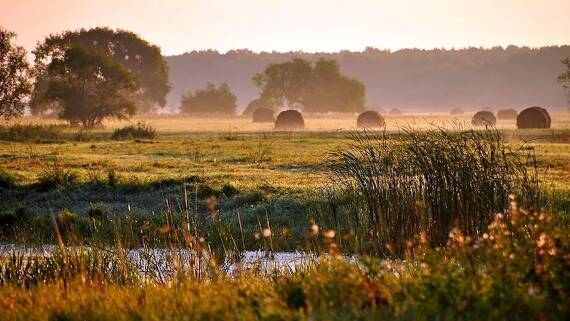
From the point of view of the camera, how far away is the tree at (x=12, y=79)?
46812mm

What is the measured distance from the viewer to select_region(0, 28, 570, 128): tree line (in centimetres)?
4934

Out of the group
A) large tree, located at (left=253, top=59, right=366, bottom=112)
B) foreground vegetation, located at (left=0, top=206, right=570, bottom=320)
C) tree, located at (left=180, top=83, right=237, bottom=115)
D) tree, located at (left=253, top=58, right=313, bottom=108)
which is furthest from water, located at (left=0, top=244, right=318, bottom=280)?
tree, located at (left=180, top=83, right=237, bottom=115)

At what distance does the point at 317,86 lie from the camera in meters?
112

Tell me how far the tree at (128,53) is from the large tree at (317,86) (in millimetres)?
16823

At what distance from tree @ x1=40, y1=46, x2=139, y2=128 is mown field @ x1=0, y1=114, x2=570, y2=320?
29.4 meters

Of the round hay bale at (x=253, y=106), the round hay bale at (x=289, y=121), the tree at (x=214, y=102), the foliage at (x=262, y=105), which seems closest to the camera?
the round hay bale at (x=289, y=121)

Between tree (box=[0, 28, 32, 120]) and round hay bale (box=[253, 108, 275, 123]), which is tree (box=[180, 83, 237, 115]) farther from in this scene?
Answer: tree (box=[0, 28, 32, 120])

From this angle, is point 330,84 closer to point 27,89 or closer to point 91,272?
point 27,89

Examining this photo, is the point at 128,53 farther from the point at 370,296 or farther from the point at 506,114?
the point at 370,296

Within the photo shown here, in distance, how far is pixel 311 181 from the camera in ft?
67.0

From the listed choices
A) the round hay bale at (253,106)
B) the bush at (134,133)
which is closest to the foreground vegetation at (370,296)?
the bush at (134,133)

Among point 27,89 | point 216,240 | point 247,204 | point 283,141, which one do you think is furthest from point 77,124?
point 216,240

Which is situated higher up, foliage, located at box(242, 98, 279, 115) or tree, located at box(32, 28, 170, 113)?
tree, located at box(32, 28, 170, 113)

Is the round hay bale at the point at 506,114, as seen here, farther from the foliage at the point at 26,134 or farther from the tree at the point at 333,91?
the foliage at the point at 26,134
